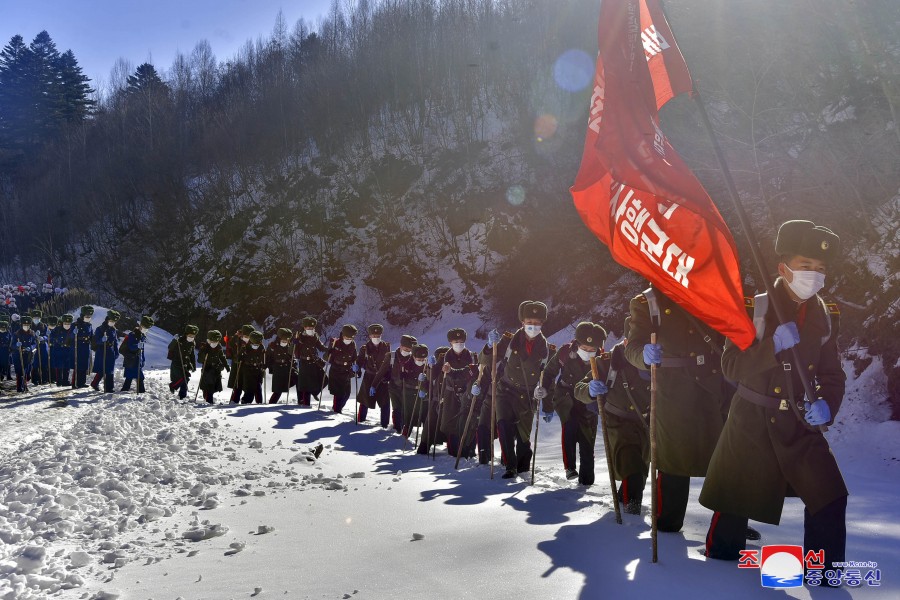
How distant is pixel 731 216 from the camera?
18250 mm

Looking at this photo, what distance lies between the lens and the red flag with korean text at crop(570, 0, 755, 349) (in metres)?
3.79

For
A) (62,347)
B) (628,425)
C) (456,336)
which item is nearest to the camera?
(628,425)

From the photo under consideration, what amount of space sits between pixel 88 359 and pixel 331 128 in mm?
32544

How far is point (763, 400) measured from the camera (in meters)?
3.79

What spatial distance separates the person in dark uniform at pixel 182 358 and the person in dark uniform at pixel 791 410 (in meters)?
15.3

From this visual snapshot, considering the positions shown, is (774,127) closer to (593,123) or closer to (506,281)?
(593,123)

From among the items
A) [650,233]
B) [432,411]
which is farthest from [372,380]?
[650,233]

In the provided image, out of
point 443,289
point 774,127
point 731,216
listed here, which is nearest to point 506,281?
point 443,289

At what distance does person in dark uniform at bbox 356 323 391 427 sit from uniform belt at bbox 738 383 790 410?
10.2 metres

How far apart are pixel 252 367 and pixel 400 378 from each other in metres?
6.24

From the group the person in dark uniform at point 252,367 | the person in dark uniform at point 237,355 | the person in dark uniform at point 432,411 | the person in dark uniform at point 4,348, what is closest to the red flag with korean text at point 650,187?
the person in dark uniform at point 432,411

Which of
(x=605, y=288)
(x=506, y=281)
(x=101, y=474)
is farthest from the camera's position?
(x=506, y=281)

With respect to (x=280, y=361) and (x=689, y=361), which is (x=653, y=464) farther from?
(x=280, y=361)

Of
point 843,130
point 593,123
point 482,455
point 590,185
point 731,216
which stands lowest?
point 482,455
